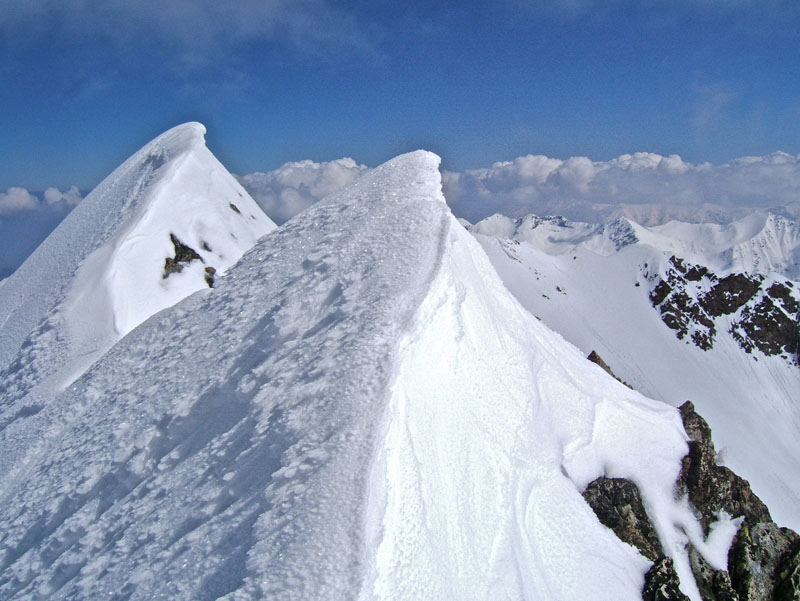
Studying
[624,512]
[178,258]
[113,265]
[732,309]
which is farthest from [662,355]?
[113,265]

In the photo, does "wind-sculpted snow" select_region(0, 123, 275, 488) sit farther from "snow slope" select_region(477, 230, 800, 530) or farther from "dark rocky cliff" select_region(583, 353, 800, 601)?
"snow slope" select_region(477, 230, 800, 530)

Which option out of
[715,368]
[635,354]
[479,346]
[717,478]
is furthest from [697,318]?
[479,346]

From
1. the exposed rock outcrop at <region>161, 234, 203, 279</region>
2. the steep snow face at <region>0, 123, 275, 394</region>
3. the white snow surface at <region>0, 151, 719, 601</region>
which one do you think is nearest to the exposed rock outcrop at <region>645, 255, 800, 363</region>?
the steep snow face at <region>0, 123, 275, 394</region>

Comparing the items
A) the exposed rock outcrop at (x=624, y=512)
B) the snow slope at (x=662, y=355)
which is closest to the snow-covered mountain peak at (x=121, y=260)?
the exposed rock outcrop at (x=624, y=512)

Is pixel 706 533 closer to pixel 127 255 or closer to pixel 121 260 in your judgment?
pixel 121 260

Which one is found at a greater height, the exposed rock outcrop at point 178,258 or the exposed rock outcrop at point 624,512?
Result: the exposed rock outcrop at point 178,258

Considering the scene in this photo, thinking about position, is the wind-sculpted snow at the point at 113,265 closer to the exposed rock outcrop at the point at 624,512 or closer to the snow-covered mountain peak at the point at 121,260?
the snow-covered mountain peak at the point at 121,260
